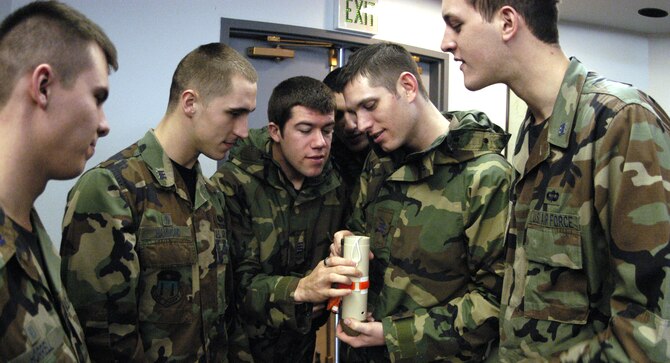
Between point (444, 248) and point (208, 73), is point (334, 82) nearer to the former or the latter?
point (208, 73)

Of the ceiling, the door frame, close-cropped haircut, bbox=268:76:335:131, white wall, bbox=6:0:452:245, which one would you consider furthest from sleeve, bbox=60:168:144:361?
the ceiling

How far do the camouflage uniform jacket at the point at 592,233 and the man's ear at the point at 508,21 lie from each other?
157mm

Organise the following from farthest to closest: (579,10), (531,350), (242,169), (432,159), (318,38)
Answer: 1. (579,10)
2. (318,38)
3. (242,169)
4. (432,159)
5. (531,350)

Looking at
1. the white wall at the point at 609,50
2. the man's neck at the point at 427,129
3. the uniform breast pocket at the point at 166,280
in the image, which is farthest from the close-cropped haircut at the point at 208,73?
the white wall at the point at 609,50

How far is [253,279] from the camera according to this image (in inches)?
71.7

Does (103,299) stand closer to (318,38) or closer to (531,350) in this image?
(531,350)

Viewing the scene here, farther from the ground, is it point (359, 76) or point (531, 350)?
point (359, 76)

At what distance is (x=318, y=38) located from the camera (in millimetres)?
3348

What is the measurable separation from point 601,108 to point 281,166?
4.07ft

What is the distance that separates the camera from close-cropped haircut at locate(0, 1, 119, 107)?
919 millimetres

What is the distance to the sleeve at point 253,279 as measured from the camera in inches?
68.0

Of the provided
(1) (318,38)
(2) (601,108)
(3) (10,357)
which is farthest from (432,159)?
(1) (318,38)

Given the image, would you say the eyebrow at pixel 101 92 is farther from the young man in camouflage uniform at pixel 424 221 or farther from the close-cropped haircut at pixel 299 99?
the close-cropped haircut at pixel 299 99

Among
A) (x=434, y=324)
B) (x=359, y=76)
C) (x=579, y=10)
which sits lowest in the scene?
(x=434, y=324)
